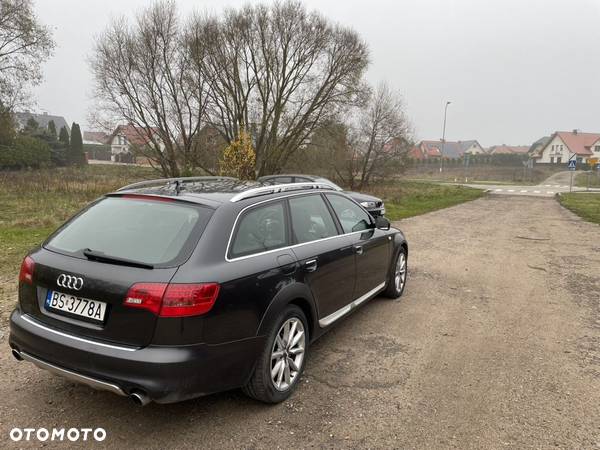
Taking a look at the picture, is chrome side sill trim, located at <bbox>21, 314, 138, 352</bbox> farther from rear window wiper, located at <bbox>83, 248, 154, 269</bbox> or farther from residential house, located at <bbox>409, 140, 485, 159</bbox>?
residential house, located at <bbox>409, 140, 485, 159</bbox>

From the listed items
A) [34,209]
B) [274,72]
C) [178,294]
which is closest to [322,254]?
[178,294]

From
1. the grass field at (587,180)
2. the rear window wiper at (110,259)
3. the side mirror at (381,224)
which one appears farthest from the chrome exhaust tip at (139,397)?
the grass field at (587,180)

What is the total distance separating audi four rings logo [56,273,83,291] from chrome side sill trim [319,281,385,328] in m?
1.88

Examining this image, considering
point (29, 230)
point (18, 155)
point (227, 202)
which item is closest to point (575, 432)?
point (227, 202)

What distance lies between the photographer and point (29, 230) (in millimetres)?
9703

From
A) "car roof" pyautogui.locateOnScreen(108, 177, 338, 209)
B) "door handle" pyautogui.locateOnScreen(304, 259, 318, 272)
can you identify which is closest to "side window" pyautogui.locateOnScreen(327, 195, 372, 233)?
"car roof" pyautogui.locateOnScreen(108, 177, 338, 209)

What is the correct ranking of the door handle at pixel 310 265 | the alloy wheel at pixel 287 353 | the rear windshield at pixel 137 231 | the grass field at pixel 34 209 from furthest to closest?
the grass field at pixel 34 209 < the door handle at pixel 310 265 < the alloy wheel at pixel 287 353 < the rear windshield at pixel 137 231

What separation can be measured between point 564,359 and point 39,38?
30.1m

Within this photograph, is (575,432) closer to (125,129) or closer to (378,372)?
(378,372)

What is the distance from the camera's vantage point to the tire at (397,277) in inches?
214

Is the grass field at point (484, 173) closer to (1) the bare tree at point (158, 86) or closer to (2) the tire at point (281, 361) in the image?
(1) the bare tree at point (158, 86)

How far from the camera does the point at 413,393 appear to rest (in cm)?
335

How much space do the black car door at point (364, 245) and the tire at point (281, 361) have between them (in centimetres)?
113

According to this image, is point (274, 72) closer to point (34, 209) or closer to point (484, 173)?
point (34, 209)
